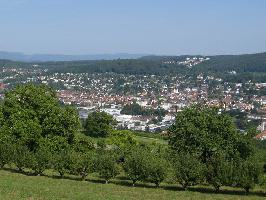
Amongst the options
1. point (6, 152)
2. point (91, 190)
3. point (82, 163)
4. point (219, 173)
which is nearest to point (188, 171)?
point (219, 173)

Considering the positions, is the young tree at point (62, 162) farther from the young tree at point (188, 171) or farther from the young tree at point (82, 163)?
the young tree at point (188, 171)

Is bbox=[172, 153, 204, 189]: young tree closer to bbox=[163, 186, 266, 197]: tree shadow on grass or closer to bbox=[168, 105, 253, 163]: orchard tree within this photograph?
bbox=[163, 186, 266, 197]: tree shadow on grass

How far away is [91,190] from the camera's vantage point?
29.5 meters

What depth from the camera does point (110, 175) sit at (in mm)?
35125

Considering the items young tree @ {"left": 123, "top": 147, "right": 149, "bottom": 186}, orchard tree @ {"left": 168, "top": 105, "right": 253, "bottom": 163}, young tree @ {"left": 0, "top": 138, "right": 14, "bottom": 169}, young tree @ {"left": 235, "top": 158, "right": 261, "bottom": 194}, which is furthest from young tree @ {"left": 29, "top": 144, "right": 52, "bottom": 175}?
young tree @ {"left": 235, "top": 158, "right": 261, "bottom": 194}

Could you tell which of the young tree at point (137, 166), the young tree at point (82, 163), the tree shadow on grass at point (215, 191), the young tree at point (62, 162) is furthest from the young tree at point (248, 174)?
the young tree at point (62, 162)

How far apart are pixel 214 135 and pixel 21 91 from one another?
1689cm

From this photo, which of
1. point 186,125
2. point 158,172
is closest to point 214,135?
point 186,125

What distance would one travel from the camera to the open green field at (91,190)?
82.9ft

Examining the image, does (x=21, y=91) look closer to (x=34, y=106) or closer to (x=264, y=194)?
(x=34, y=106)

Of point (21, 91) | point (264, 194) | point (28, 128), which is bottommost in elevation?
point (264, 194)

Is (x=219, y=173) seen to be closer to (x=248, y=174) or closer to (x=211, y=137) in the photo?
(x=248, y=174)

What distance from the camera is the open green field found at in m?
25.3

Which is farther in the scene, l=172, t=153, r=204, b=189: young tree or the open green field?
l=172, t=153, r=204, b=189: young tree
